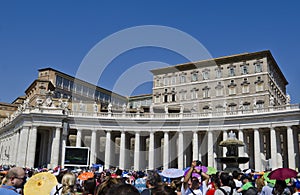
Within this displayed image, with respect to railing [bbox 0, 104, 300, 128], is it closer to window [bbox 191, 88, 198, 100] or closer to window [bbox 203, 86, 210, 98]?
window [bbox 203, 86, 210, 98]

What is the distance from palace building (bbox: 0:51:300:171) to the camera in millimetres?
46969

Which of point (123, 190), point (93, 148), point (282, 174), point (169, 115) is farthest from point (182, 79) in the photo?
point (123, 190)

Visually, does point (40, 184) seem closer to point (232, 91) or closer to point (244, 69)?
point (232, 91)

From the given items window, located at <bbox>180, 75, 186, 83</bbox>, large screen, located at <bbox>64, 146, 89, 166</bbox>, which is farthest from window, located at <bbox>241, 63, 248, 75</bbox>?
large screen, located at <bbox>64, 146, 89, 166</bbox>

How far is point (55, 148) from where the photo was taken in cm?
4981

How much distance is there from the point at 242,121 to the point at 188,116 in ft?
28.8

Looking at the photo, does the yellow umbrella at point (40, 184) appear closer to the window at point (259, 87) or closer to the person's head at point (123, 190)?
the person's head at point (123, 190)

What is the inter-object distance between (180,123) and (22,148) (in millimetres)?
25583

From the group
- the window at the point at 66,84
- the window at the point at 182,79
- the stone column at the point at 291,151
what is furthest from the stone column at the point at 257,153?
the window at the point at 66,84

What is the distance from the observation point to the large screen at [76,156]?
127 feet

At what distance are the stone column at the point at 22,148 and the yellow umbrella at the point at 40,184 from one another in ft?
149

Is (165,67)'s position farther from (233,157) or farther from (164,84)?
(233,157)

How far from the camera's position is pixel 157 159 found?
55.6 metres

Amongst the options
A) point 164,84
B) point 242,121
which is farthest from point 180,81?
point 242,121
